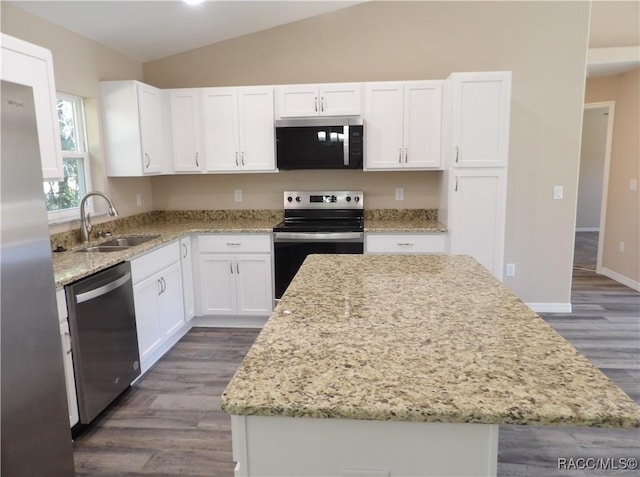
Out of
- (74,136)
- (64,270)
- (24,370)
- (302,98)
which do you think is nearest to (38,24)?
(74,136)

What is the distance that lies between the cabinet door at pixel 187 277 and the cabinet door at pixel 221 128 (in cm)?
79

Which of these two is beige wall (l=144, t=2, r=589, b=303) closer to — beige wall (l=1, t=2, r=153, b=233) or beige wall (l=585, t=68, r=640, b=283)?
beige wall (l=1, t=2, r=153, b=233)

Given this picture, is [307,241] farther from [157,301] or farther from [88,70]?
[88,70]

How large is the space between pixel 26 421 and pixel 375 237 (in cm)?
266

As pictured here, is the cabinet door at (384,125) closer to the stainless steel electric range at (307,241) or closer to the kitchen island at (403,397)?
the stainless steel electric range at (307,241)

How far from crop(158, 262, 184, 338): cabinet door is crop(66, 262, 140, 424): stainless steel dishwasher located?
1.51 feet

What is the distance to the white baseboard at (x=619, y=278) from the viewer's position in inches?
193

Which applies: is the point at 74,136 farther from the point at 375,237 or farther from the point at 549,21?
the point at 549,21

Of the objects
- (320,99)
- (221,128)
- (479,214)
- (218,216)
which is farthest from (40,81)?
(479,214)

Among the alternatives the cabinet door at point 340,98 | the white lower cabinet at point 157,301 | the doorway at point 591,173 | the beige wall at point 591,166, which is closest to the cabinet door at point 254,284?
the white lower cabinet at point 157,301

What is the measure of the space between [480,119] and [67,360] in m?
3.27

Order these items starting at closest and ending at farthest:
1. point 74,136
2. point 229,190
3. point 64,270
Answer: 1. point 64,270
2. point 74,136
3. point 229,190

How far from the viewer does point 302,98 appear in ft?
12.4
